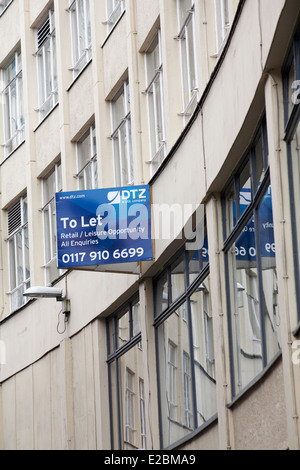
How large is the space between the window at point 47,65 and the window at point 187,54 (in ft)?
29.2

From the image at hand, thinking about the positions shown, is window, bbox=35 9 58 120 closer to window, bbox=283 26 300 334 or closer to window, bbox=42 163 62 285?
window, bbox=42 163 62 285

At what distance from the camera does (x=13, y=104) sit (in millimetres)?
33688

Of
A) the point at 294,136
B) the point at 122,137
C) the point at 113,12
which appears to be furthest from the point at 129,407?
the point at 294,136

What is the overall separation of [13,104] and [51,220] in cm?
462

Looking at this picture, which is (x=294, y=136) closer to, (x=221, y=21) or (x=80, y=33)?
(x=221, y=21)

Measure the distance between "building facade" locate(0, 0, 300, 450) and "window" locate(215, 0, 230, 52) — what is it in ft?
0.13

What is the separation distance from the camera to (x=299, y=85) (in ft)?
48.7

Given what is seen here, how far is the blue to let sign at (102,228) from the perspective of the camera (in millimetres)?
21703

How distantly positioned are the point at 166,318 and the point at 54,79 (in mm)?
10435

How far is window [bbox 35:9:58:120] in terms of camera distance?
30828 mm

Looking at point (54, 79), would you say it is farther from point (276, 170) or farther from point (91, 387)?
point (276, 170)

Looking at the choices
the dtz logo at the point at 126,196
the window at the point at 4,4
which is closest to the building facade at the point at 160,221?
the window at the point at 4,4

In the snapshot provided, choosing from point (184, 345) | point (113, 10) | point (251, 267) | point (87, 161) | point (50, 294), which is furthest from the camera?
point (87, 161)

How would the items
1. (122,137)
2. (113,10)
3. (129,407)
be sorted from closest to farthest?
(129,407)
(122,137)
(113,10)
